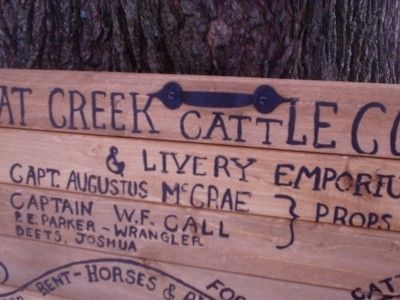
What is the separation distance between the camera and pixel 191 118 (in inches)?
43.6

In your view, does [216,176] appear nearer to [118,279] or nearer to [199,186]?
[199,186]

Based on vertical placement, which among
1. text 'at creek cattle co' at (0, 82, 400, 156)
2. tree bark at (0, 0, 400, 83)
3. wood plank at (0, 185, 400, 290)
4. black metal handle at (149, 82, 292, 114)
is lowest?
wood plank at (0, 185, 400, 290)

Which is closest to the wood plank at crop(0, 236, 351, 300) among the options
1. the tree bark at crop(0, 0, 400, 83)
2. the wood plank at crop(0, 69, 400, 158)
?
the wood plank at crop(0, 69, 400, 158)

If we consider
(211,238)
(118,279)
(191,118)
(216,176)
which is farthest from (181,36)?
(118,279)

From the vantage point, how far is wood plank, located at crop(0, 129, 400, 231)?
3.46 ft

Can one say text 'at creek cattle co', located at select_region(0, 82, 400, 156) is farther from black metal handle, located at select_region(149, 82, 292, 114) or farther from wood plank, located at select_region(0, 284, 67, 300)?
wood plank, located at select_region(0, 284, 67, 300)

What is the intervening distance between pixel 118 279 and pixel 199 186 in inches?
13.1

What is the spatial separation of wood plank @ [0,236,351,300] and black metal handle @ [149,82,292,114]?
392 millimetres

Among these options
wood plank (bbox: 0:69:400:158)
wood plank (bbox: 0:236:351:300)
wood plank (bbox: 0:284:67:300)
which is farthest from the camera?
wood plank (bbox: 0:284:67:300)

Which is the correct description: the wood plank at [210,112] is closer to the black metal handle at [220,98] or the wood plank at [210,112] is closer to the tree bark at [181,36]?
the black metal handle at [220,98]

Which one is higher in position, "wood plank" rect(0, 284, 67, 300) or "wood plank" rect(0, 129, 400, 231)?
"wood plank" rect(0, 129, 400, 231)

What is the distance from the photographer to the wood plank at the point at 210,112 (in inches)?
40.1

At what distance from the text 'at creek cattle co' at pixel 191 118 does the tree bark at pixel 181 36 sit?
19 cm

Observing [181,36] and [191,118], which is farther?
[181,36]
